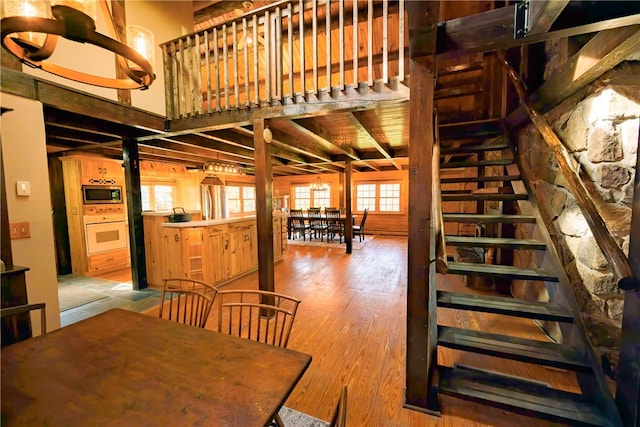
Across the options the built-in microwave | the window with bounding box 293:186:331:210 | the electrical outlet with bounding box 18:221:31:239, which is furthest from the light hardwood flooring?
the window with bounding box 293:186:331:210

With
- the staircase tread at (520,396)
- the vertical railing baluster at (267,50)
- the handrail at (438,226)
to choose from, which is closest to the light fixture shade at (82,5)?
the vertical railing baluster at (267,50)

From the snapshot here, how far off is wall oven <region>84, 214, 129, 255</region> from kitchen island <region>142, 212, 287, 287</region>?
1580mm

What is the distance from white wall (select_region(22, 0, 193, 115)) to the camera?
2434 millimetres

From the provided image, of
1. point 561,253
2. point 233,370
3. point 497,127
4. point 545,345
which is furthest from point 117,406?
point 497,127

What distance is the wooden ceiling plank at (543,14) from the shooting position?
93cm

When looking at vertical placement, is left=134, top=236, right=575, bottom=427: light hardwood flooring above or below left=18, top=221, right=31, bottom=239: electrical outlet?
below

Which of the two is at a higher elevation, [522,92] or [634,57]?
[522,92]

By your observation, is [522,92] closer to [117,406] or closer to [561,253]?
[561,253]

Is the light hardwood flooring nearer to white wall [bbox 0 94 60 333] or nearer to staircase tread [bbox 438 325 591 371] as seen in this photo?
staircase tread [bbox 438 325 591 371]

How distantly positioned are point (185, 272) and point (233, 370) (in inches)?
119

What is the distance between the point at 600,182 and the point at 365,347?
6.60 feet

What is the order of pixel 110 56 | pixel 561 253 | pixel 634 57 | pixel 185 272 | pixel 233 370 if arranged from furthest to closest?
pixel 185 272 → pixel 110 56 → pixel 561 253 → pixel 634 57 → pixel 233 370

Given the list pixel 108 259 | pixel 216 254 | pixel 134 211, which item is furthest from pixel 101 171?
pixel 216 254

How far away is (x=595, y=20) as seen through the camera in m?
1.04
